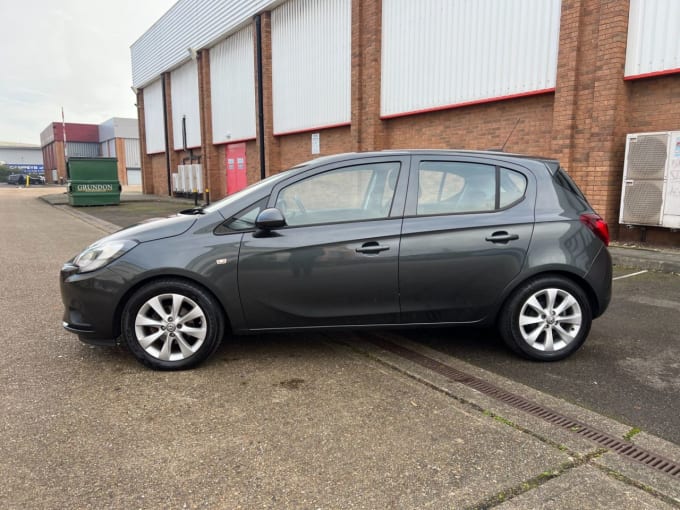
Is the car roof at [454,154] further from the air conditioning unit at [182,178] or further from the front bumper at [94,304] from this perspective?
the air conditioning unit at [182,178]

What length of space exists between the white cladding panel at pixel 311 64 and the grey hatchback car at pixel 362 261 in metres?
11.5

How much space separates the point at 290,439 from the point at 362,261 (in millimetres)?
1437

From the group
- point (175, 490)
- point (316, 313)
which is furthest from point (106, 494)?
point (316, 313)

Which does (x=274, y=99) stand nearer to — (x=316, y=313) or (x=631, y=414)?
(x=316, y=313)

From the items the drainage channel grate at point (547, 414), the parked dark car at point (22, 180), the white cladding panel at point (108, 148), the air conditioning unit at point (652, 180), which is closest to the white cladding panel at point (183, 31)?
the air conditioning unit at point (652, 180)

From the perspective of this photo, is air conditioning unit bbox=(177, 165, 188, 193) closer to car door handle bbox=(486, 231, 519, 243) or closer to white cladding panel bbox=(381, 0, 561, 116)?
white cladding panel bbox=(381, 0, 561, 116)

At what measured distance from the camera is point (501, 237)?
4.07 meters

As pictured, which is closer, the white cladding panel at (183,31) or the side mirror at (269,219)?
the side mirror at (269,219)

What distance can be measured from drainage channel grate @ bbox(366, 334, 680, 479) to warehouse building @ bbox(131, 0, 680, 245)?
3301mm

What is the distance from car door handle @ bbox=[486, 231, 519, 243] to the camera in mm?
4059

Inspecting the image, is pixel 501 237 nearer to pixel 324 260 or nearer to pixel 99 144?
pixel 324 260

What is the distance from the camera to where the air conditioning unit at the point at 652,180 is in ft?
27.3

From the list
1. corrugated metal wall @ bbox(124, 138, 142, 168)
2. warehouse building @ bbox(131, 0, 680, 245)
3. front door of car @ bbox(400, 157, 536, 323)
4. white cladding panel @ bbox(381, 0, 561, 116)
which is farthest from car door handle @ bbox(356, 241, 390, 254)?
corrugated metal wall @ bbox(124, 138, 142, 168)

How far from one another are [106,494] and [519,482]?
195 cm
